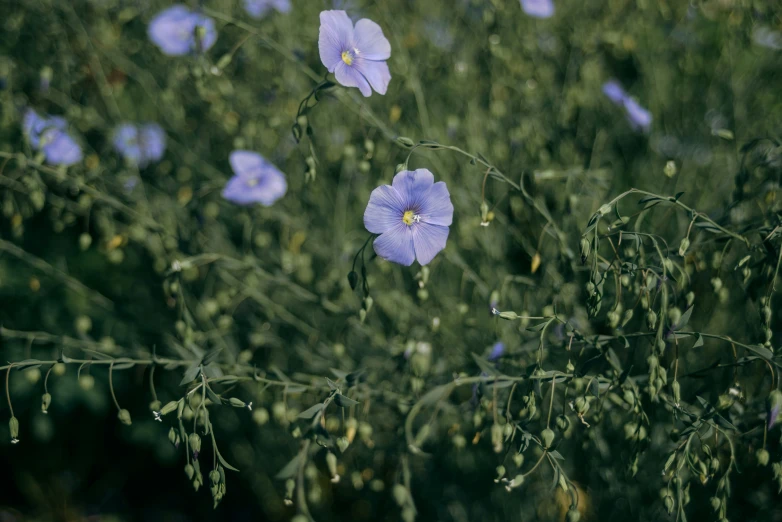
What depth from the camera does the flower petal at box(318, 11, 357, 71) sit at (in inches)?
58.7

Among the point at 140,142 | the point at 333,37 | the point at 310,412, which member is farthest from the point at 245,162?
the point at 310,412

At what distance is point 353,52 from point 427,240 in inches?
23.2

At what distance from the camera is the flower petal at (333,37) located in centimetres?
149

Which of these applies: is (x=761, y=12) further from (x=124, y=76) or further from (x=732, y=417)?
(x=124, y=76)

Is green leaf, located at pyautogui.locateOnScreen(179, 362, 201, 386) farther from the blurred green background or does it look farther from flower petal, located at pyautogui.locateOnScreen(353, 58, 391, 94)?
flower petal, located at pyautogui.locateOnScreen(353, 58, 391, 94)

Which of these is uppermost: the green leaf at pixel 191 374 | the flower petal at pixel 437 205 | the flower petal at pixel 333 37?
the flower petal at pixel 333 37

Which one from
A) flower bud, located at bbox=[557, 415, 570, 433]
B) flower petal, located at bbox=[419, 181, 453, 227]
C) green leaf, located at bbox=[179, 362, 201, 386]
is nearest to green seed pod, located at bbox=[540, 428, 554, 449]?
flower bud, located at bbox=[557, 415, 570, 433]

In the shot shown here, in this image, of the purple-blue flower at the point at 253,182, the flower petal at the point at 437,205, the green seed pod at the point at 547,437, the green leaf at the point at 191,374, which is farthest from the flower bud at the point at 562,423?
the purple-blue flower at the point at 253,182

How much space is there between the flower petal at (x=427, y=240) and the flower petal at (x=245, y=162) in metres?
0.99

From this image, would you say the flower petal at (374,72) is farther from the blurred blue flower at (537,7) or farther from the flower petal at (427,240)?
the blurred blue flower at (537,7)

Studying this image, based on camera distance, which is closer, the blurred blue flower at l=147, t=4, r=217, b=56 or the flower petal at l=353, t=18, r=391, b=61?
the flower petal at l=353, t=18, r=391, b=61

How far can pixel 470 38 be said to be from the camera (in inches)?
119

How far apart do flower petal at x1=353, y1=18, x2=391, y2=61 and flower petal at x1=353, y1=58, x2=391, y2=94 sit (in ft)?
0.09

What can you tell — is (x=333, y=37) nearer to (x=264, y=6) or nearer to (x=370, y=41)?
(x=370, y=41)
